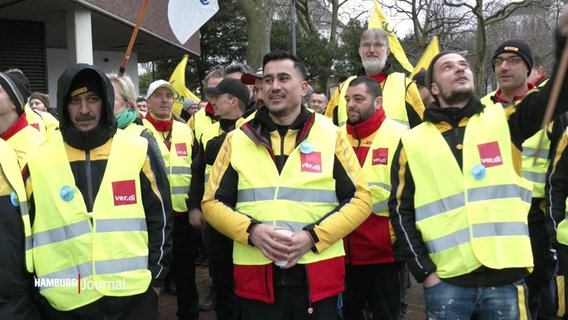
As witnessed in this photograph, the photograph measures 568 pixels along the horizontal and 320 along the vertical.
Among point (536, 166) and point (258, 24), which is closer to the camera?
point (536, 166)

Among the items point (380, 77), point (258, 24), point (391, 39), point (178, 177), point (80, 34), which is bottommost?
point (178, 177)

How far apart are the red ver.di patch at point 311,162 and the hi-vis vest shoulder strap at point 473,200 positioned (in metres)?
0.54

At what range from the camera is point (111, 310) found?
2.99m

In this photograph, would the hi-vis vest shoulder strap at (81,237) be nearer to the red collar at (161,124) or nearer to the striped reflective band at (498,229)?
the striped reflective band at (498,229)

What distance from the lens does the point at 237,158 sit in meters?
3.36

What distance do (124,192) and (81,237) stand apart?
326 millimetres

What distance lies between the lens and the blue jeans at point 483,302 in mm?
2951

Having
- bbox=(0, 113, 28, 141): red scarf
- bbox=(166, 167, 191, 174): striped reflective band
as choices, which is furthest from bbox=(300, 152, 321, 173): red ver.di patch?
bbox=(166, 167, 191, 174): striped reflective band

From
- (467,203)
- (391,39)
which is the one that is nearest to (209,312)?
(467,203)

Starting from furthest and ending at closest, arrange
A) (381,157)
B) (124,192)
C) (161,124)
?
(161,124) < (381,157) < (124,192)

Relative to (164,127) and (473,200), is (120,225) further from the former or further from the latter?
(164,127)

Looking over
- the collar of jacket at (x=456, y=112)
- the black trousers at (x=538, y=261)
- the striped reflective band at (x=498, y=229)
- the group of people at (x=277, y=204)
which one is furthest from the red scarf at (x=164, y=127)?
the striped reflective band at (x=498, y=229)

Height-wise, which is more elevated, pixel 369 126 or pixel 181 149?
pixel 369 126

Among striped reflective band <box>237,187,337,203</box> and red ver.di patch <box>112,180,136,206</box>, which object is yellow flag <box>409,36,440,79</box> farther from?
red ver.di patch <box>112,180,136,206</box>
